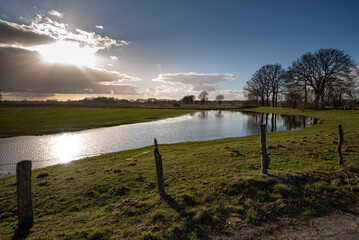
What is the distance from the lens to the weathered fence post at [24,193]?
574 cm

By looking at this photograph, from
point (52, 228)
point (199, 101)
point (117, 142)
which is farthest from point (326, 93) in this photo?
point (199, 101)

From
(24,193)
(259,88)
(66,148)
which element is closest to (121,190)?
(24,193)

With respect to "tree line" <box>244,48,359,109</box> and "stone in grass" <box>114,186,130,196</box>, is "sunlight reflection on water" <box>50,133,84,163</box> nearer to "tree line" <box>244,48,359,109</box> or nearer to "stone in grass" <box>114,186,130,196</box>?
"stone in grass" <box>114,186,130,196</box>

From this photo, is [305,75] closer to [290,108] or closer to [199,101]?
[290,108]

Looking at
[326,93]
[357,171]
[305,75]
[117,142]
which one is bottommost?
[117,142]

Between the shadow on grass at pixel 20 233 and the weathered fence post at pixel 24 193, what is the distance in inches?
5.0

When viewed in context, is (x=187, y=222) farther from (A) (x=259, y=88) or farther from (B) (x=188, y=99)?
(B) (x=188, y=99)

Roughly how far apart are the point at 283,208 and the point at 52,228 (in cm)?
794

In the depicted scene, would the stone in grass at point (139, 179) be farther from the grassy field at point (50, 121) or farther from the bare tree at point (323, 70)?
the bare tree at point (323, 70)

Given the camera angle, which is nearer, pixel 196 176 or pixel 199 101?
pixel 196 176

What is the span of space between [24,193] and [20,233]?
47.6 inches

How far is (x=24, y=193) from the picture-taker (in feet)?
19.2

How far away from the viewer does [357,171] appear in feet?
28.6

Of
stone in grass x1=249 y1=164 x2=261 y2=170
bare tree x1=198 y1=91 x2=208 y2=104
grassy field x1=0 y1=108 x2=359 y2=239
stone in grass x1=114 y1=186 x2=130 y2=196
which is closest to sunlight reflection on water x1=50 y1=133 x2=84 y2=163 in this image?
grassy field x1=0 y1=108 x2=359 y2=239
